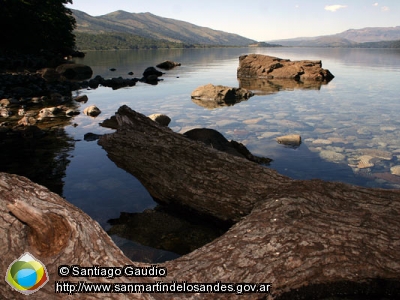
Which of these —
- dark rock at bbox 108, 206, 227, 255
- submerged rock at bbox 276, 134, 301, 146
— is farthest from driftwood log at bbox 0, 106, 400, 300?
submerged rock at bbox 276, 134, 301, 146

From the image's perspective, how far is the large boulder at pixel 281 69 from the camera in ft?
113

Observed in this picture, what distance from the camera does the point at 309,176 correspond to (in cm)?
828

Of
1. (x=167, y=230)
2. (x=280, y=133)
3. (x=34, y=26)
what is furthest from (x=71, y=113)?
(x=34, y=26)

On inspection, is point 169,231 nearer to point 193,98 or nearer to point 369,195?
point 369,195

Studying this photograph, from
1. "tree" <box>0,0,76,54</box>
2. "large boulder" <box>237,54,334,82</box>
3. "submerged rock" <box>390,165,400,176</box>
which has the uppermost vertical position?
"tree" <box>0,0,76,54</box>

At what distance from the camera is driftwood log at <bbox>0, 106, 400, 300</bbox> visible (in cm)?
268

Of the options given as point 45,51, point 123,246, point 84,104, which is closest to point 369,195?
point 123,246

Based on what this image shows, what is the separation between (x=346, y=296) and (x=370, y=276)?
0.38m

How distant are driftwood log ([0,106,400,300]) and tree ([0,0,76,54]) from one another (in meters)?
47.9

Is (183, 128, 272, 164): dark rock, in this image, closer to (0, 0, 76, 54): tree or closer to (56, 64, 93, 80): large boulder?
(56, 64, 93, 80): large boulder

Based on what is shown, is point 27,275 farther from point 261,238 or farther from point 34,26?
point 34,26

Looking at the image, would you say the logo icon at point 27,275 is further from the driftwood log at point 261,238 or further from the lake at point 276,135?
the lake at point 276,135

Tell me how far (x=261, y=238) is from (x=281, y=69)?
36.7m

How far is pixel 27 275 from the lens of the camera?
2.62 m
